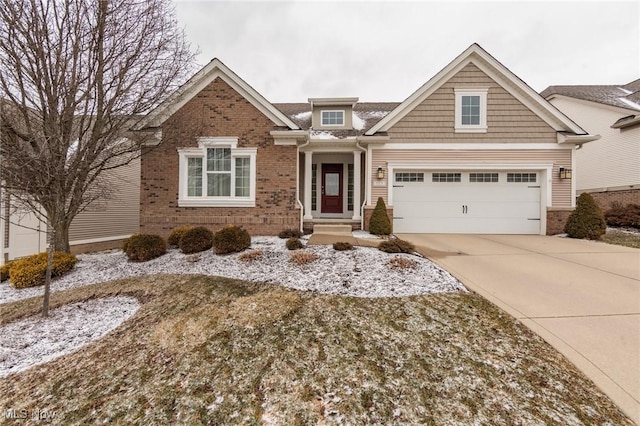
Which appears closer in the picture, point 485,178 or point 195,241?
point 195,241

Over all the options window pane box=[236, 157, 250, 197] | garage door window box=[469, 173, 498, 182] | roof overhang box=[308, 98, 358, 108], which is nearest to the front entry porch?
roof overhang box=[308, 98, 358, 108]

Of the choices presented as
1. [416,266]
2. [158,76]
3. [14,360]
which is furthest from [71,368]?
[158,76]

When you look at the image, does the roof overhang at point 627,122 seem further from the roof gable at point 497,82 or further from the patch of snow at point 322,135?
the patch of snow at point 322,135

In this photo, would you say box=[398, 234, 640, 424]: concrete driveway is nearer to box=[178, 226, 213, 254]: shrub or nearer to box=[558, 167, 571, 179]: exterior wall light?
box=[558, 167, 571, 179]: exterior wall light

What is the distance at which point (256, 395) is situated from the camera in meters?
2.50

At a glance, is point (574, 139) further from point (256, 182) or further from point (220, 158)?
point (220, 158)

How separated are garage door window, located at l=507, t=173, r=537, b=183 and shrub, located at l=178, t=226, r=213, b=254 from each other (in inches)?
414

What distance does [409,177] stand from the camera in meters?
10.2

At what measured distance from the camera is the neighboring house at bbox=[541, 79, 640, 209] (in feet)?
40.0

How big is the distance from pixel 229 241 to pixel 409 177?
6857 millimetres

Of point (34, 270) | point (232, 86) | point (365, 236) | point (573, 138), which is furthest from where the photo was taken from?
point (573, 138)

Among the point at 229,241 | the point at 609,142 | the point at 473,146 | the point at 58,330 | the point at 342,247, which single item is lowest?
the point at 58,330

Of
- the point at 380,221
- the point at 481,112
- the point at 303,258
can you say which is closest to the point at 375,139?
the point at 380,221

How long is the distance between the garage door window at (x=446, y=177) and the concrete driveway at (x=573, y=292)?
9.18ft
